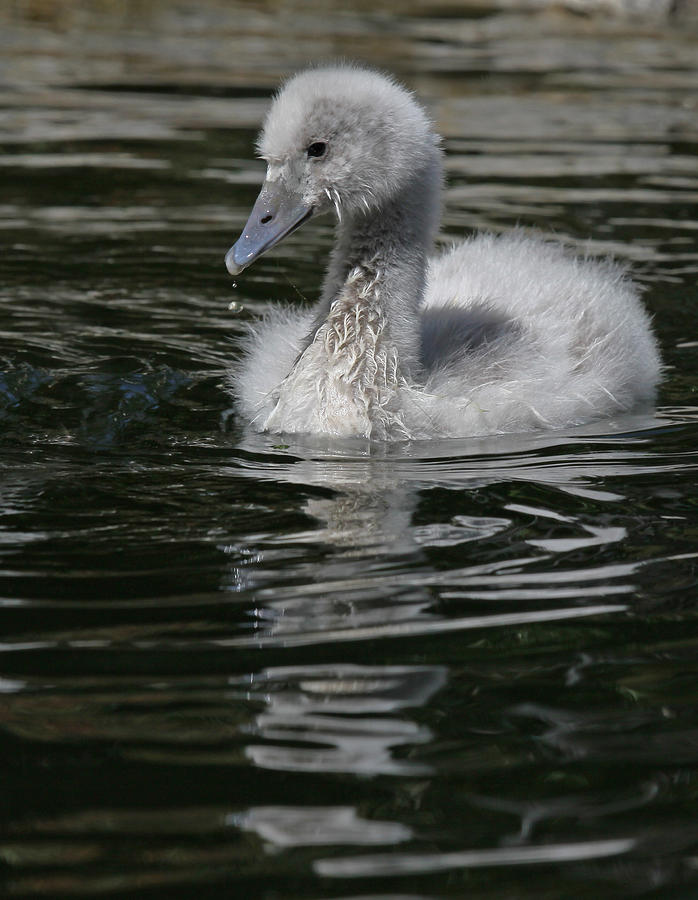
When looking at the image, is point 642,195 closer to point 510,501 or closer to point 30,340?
point 30,340

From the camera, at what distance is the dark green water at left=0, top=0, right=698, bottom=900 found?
9.93ft

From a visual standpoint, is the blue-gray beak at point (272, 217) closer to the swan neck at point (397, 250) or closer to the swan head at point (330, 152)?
the swan head at point (330, 152)

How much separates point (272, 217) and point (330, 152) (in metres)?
0.32

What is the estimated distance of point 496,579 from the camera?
4.32 meters

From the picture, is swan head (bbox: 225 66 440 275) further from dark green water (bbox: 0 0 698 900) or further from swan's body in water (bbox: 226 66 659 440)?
dark green water (bbox: 0 0 698 900)

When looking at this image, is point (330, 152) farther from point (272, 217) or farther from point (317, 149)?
point (272, 217)

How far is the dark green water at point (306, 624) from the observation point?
3027 millimetres

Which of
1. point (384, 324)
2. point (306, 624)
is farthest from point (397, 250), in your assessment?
point (306, 624)

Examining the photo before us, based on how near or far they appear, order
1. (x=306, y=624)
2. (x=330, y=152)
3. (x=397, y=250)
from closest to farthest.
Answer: (x=306, y=624) < (x=330, y=152) < (x=397, y=250)

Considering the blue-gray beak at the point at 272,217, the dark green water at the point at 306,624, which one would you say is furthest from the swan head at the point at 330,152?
the dark green water at the point at 306,624

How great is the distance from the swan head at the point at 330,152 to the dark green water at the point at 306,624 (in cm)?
83

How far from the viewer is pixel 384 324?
6008 millimetres

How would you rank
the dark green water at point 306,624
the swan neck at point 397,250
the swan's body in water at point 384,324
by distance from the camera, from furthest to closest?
the swan neck at point 397,250, the swan's body in water at point 384,324, the dark green water at point 306,624

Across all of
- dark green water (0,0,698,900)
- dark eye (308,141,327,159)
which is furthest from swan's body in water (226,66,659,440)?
dark green water (0,0,698,900)
